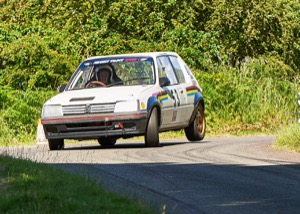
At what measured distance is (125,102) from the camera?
1909 cm

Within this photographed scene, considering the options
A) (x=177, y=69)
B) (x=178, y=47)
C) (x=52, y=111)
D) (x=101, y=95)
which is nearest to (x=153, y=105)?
(x=101, y=95)

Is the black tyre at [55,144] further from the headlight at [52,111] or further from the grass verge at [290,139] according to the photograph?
the grass verge at [290,139]

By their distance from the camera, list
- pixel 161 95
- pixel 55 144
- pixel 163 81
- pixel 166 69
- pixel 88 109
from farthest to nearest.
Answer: pixel 166 69 → pixel 163 81 → pixel 161 95 → pixel 55 144 → pixel 88 109

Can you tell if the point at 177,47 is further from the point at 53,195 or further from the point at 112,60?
the point at 53,195

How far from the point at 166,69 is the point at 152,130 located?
2.13 m

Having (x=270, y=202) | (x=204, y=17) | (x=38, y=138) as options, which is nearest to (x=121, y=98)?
(x=38, y=138)

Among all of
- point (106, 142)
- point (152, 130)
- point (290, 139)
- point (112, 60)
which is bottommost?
point (106, 142)

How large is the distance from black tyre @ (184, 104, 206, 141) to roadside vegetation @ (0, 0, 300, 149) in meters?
3.84

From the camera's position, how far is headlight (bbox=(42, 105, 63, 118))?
19469 millimetres

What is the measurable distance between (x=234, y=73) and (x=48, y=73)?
511cm

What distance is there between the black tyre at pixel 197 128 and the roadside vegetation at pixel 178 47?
384cm

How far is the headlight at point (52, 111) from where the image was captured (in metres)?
19.5

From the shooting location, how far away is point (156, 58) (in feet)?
69.5

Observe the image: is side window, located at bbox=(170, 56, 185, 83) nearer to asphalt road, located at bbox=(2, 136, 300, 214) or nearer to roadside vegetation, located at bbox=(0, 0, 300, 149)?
asphalt road, located at bbox=(2, 136, 300, 214)
